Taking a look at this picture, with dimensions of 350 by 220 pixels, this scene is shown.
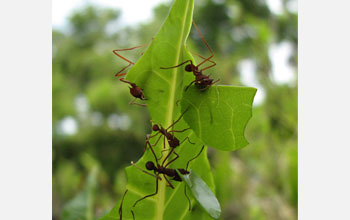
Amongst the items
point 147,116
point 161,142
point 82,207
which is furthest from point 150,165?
point 147,116

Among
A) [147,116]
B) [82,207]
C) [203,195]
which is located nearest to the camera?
[203,195]

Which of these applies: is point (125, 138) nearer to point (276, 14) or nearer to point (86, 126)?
point (86, 126)

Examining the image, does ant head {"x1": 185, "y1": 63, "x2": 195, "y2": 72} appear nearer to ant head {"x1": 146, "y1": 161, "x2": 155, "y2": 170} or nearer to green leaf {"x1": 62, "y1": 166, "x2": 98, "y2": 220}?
ant head {"x1": 146, "y1": 161, "x2": 155, "y2": 170}

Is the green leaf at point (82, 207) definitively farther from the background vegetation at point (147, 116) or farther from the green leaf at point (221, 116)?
the green leaf at point (221, 116)

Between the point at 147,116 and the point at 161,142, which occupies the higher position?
the point at 161,142

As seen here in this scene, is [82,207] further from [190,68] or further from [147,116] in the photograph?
[147,116]

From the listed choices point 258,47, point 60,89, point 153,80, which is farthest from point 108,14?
point 153,80

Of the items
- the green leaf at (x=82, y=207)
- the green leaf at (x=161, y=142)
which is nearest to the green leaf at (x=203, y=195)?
the green leaf at (x=161, y=142)
